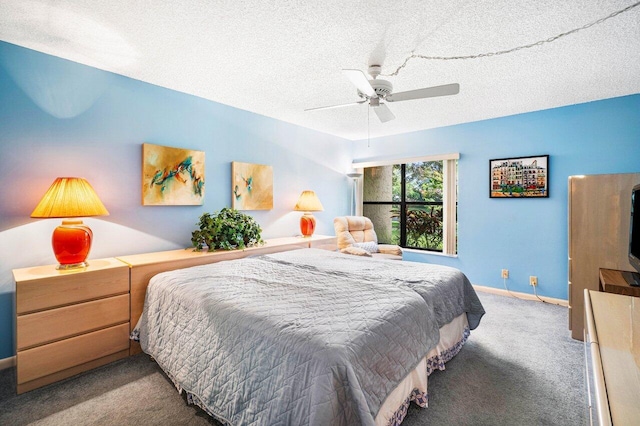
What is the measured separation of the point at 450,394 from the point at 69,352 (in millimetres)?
2630

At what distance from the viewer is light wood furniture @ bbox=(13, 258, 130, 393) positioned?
1989mm

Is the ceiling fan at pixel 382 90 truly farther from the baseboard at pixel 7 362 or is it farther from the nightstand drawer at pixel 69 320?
the baseboard at pixel 7 362

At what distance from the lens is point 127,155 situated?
2.89 metres

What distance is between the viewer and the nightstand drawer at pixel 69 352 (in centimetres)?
200

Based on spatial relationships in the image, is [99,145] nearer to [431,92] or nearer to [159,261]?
[159,261]

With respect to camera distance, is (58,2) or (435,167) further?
(435,167)

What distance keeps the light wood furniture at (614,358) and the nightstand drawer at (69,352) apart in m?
2.83

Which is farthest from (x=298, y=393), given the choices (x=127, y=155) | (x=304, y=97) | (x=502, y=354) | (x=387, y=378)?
(x=304, y=97)

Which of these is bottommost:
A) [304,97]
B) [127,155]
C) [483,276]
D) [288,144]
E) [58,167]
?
[483,276]

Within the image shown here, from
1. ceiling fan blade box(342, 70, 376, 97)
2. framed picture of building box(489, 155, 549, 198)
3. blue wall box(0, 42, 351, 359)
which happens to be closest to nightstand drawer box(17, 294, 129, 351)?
blue wall box(0, 42, 351, 359)

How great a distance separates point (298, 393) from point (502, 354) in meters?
2.08

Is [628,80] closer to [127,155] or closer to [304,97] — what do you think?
[304,97]

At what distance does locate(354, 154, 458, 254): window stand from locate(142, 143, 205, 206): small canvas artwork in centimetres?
306

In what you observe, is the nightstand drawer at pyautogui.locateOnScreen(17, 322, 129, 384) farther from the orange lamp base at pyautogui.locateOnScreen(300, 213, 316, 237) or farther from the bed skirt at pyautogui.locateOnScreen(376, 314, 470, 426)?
the orange lamp base at pyautogui.locateOnScreen(300, 213, 316, 237)
